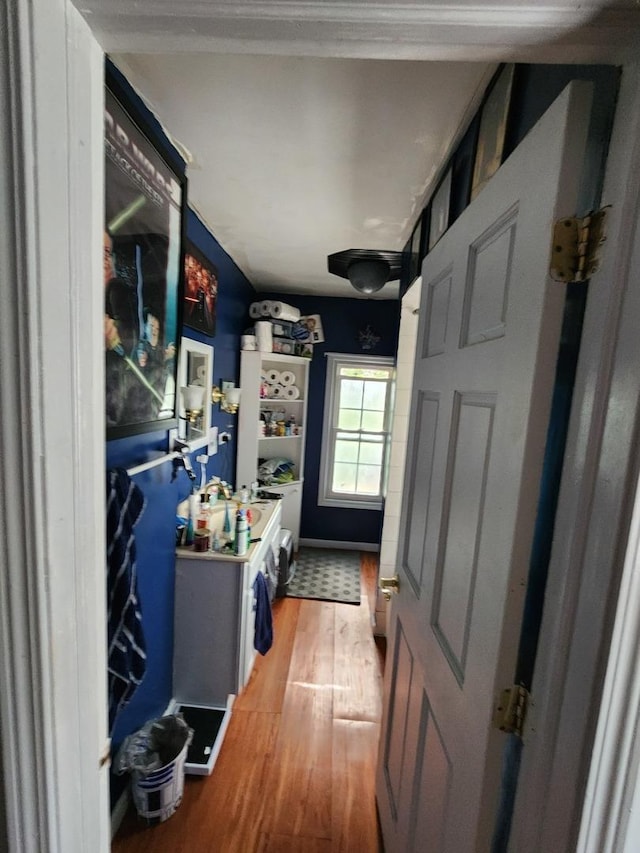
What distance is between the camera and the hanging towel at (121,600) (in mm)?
1090

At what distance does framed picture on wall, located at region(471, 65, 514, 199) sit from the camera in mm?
920

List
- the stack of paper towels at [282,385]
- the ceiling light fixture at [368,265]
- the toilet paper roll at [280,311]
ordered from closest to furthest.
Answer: the ceiling light fixture at [368,265]
the toilet paper roll at [280,311]
the stack of paper towels at [282,385]

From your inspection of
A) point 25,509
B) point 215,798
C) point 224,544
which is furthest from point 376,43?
point 215,798

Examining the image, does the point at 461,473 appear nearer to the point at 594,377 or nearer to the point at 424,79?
the point at 594,377

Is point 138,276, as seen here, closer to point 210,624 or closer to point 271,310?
point 210,624

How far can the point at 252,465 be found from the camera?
10.5ft

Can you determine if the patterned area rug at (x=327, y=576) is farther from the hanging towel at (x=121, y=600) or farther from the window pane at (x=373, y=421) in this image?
the hanging towel at (x=121, y=600)

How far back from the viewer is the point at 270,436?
3463 millimetres

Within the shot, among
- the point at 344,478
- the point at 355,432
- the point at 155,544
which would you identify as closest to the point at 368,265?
the point at 355,432

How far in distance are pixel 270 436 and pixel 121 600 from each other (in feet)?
7.85

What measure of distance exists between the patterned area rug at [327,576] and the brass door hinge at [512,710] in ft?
8.41

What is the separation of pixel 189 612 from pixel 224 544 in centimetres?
35

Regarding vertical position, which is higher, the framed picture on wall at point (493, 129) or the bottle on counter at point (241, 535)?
the framed picture on wall at point (493, 129)

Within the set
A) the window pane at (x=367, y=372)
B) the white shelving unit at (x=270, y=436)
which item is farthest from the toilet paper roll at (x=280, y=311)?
the window pane at (x=367, y=372)
